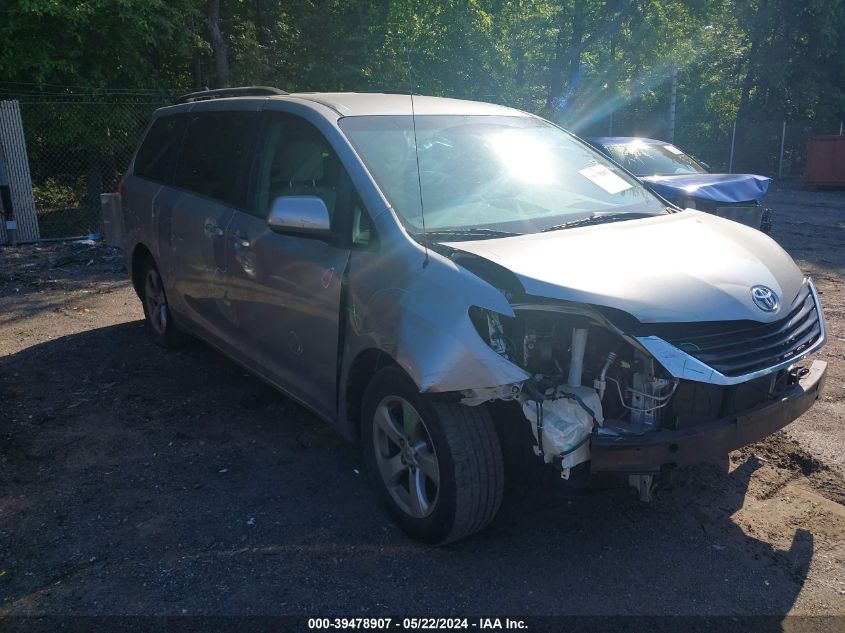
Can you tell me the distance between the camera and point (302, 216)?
3.57 m

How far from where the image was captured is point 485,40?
20516mm

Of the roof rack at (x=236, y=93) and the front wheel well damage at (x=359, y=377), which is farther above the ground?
the roof rack at (x=236, y=93)

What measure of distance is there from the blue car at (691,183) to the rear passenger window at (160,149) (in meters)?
5.22

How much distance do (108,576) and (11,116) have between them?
11.0 metres

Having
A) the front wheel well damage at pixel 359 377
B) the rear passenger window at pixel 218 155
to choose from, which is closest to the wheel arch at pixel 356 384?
the front wheel well damage at pixel 359 377

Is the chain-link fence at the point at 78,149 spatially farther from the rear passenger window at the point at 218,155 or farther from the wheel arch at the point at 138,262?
the rear passenger window at the point at 218,155

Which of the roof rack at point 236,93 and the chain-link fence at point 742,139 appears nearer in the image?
the roof rack at point 236,93

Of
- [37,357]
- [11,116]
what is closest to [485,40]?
Result: [11,116]

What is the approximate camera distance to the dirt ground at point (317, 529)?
304 centimetres

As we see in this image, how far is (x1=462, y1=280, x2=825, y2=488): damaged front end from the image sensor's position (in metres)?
2.89

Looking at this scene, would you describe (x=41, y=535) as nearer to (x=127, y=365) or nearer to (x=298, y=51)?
(x=127, y=365)

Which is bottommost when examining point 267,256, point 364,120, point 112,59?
point 267,256

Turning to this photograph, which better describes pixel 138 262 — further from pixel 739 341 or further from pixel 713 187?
pixel 713 187

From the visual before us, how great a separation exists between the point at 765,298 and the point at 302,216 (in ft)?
6.99
